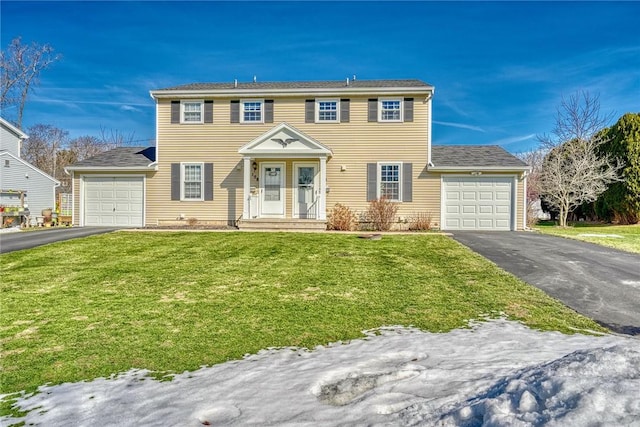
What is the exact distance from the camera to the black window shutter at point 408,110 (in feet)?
51.0

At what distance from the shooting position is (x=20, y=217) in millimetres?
17891

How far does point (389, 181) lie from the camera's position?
51.4 feet

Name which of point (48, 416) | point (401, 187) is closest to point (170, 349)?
point (48, 416)

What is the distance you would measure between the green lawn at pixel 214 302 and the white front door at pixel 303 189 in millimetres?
6418

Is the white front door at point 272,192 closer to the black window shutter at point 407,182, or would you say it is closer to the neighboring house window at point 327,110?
the neighboring house window at point 327,110

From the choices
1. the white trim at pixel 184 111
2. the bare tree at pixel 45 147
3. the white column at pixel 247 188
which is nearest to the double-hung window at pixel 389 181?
the white column at pixel 247 188

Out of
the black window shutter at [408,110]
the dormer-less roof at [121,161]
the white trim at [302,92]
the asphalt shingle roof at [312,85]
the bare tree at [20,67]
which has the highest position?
the bare tree at [20,67]

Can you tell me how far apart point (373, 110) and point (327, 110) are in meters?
1.94

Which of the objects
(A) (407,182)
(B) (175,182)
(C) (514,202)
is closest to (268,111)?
(B) (175,182)

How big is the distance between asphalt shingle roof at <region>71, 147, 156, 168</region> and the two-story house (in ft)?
0.29

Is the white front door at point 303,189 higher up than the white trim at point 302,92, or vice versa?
the white trim at point 302,92

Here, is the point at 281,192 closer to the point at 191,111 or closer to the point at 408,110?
the point at 191,111

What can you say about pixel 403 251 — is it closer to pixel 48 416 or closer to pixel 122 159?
pixel 48 416

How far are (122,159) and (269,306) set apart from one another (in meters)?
14.7
